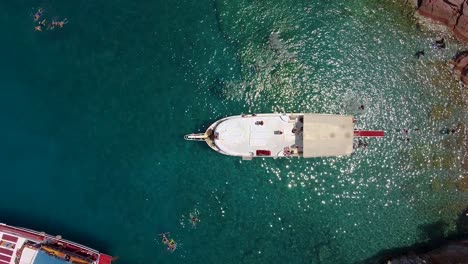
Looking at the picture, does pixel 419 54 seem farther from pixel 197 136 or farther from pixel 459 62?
pixel 197 136

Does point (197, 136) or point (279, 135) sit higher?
point (279, 135)

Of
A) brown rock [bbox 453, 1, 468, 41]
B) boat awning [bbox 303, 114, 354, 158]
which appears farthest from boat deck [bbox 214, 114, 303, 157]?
brown rock [bbox 453, 1, 468, 41]

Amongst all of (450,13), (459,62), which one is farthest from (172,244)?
(450,13)

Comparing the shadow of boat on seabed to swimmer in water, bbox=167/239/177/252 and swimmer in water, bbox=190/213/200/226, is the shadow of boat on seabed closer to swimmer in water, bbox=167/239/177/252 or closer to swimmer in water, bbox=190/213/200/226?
swimmer in water, bbox=190/213/200/226

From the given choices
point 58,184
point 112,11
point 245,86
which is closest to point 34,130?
point 58,184

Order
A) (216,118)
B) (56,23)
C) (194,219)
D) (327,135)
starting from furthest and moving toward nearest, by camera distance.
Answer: (56,23)
(194,219)
(216,118)
(327,135)

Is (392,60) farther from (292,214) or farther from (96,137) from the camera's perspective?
(96,137)

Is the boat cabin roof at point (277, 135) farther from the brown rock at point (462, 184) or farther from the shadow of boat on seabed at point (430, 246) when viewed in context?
the brown rock at point (462, 184)

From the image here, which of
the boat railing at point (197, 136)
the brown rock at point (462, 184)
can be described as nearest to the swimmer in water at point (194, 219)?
the boat railing at point (197, 136)
